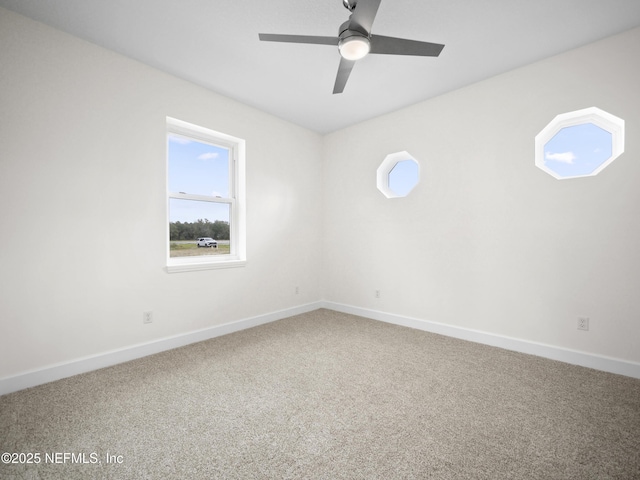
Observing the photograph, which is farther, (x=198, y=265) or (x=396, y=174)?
(x=396, y=174)

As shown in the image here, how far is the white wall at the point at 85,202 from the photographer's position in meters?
2.02

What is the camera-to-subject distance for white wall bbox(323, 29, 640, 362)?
230 centimetres

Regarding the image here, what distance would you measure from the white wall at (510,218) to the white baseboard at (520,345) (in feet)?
0.17

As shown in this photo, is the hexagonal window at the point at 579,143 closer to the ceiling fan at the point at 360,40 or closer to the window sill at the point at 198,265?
the ceiling fan at the point at 360,40

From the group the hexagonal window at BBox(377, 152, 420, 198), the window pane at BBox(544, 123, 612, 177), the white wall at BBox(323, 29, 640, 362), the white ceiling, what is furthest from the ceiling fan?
the hexagonal window at BBox(377, 152, 420, 198)

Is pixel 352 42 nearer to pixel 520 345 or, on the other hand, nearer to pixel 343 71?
pixel 343 71

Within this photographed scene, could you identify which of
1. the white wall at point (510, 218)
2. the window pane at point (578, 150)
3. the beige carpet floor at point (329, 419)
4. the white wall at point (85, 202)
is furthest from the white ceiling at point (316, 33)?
the beige carpet floor at point (329, 419)

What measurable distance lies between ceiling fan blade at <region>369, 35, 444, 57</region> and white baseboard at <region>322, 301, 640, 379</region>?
8.71ft

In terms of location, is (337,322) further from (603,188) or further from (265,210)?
(603,188)

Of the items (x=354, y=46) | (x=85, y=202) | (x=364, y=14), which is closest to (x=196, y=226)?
(x=85, y=202)

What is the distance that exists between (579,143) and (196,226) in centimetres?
387

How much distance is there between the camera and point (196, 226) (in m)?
3.24

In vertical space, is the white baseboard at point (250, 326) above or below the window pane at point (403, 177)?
below

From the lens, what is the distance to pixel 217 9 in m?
2.01
